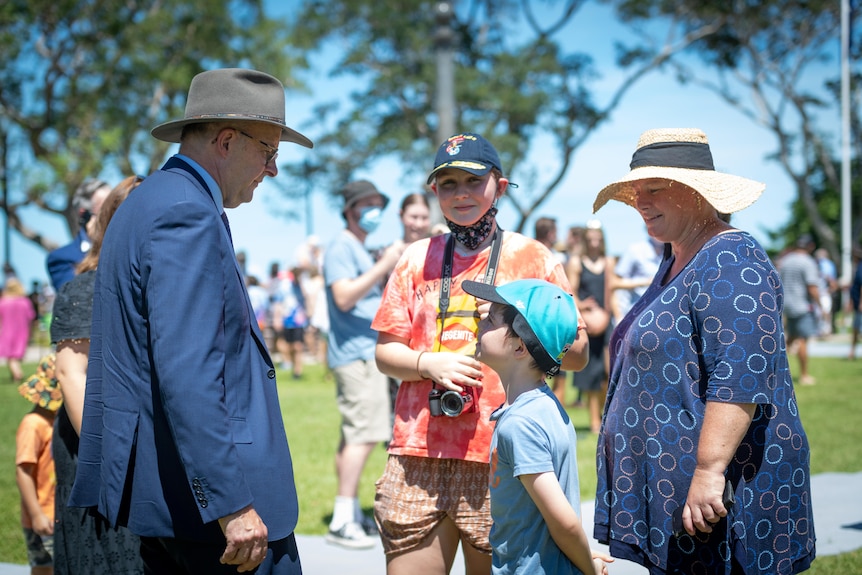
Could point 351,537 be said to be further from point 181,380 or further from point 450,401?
point 181,380

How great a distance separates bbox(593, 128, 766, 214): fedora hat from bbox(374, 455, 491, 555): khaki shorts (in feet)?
4.08

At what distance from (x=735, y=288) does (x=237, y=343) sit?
58.8 inches

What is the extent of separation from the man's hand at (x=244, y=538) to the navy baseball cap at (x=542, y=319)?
1006 mm

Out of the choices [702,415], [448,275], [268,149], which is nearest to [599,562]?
[702,415]

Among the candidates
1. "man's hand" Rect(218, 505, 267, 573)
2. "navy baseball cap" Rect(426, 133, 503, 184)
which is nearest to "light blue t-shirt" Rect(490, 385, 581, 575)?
"man's hand" Rect(218, 505, 267, 573)

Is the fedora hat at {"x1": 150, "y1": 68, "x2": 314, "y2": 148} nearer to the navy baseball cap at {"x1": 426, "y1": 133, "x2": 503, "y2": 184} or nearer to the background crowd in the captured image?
the background crowd

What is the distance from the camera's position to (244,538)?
2.18 meters

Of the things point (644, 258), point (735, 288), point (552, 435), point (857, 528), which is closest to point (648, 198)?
point (735, 288)

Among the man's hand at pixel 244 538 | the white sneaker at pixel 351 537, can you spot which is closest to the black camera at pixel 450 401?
the man's hand at pixel 244 538

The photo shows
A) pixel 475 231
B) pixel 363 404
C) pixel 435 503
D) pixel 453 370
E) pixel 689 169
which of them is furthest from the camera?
pixel 363 404

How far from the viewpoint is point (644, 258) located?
28.7 feet

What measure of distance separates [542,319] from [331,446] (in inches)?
252

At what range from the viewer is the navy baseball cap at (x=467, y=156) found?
3207 mm

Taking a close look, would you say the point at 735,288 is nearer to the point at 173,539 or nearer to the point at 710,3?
the point at 173,539
